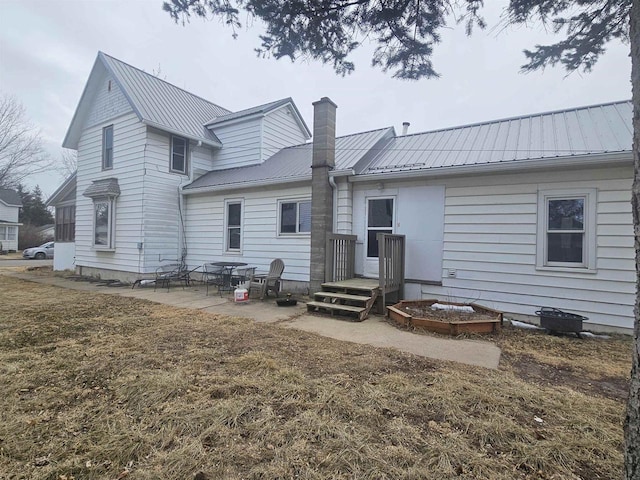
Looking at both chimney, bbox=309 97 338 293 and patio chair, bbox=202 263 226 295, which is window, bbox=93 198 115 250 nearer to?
patio chair, bbox=202 263 226 295

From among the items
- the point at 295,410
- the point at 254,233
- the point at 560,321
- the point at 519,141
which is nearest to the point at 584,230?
the point at 560,321

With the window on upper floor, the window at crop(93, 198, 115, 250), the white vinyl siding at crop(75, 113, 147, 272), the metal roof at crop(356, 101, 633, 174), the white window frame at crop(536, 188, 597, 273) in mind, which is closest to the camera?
the white window frame at crop(536, 188, 597, 273)

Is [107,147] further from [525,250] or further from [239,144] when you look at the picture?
[525,250]

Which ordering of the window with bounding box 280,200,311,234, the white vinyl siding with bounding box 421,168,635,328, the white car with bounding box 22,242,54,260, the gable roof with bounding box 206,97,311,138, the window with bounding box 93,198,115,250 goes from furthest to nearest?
the white car with bounding box 22,242,54,260, the gable roof with bounding box 206,97,311,138, the window with bounding box 93,198,115,250, the window with bounding box 280,200,311,234, the white vinyl siding with bounding box 421,168,635,328

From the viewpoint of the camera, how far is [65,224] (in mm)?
14781

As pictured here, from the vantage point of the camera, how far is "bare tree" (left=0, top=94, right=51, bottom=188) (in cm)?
2436

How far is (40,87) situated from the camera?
→ 831 inches

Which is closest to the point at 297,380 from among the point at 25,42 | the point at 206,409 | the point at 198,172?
the point at 206,409

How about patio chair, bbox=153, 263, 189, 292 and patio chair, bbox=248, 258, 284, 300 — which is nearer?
patio chair, bbox=248, 258, 284, 300

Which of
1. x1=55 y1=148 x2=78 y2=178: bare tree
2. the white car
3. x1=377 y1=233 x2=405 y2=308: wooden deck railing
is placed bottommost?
the white car

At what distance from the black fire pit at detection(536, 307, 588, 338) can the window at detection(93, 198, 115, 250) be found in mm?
12402

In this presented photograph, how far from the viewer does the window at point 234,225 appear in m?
10.2

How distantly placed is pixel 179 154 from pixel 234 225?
3510mm

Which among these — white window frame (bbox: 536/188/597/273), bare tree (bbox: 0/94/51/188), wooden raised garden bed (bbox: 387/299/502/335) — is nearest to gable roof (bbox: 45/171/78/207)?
wooden raised garden bed (bbox: 387/299/502/335)
